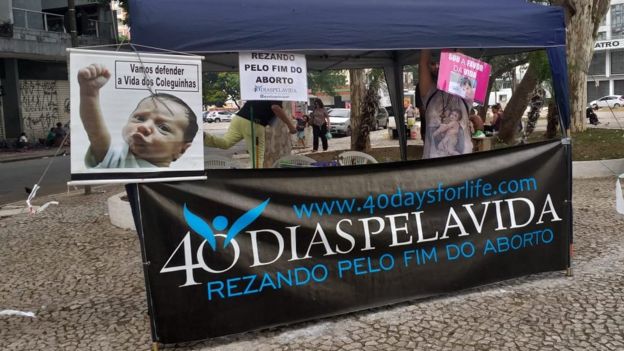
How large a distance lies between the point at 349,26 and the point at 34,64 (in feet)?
92.0

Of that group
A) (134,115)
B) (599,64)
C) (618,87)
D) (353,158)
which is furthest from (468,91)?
(599,64)

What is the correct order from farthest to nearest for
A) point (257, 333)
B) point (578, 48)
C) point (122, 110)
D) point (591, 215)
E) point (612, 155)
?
point (578, 48) → point (612, 155) → point (591, 215) → point (257, 333) → point (122, 110)

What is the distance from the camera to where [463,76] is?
187 inches

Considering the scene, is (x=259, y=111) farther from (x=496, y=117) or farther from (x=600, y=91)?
(x=600, y=91)

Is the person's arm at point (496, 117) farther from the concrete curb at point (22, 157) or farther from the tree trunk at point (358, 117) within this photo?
the concrete curb at point (22, 157)

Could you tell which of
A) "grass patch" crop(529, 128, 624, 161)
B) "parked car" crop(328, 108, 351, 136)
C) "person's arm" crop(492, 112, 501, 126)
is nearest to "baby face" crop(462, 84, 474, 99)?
"grass patch" crop(529, 128, 624, 161)

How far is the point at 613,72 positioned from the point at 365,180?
75.5 m

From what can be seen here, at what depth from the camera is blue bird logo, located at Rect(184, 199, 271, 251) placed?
365 cm

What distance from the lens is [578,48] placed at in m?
14.0

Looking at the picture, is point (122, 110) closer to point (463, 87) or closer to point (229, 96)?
point (463, 87)

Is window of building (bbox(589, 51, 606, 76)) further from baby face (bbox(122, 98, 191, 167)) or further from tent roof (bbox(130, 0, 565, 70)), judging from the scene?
baby face (bbox(122, 98, 191, 167))

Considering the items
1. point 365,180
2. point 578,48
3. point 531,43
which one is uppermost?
point 578,48

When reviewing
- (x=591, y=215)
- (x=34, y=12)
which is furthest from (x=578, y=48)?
(x=34, y=12)

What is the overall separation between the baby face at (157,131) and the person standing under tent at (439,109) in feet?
8.67
